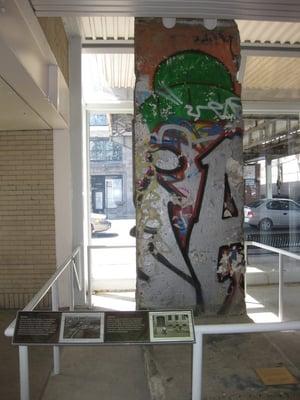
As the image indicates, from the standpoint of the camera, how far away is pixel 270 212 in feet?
26.7

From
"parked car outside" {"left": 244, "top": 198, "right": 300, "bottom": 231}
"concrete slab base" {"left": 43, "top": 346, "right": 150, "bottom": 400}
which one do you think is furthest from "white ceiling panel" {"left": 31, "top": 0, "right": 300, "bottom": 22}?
"parked car outside" {"left": 244, "top": 198, "right": 300, "bottom": 231}

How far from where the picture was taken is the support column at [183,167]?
4.85 m

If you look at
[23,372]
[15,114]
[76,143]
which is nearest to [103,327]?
[23,372]

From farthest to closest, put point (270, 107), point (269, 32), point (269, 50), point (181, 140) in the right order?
point (270, 107) → point (269, 50) → point (269, 32) → point (181, 140)

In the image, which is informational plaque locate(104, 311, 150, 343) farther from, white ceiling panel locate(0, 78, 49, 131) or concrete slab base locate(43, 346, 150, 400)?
white ceiling panel locate(0, 78, 49, 131)

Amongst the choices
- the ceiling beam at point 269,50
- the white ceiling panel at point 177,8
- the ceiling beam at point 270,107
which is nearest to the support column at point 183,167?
the white ceiling panel at point 177,8

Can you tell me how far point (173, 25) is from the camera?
16.0ft

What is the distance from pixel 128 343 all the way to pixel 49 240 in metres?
4.32

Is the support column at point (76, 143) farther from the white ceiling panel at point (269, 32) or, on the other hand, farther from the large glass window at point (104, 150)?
the white ceiling panel at point (269, 32)

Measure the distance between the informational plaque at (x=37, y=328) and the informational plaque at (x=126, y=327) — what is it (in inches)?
11.1

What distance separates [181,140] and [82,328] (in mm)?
2875

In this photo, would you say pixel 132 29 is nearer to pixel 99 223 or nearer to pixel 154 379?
pixel 99 223

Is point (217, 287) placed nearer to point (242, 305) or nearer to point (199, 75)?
point (242, 305)

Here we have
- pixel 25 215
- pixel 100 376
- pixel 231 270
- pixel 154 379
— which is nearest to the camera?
pixel 154 379
